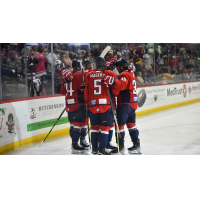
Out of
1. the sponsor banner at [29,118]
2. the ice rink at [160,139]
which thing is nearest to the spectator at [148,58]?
the ice rink at [160,139]

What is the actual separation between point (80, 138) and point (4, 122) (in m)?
1.02

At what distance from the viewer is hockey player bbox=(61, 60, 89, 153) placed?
3430 millimetres

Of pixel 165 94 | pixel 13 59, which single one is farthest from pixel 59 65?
pixel 165 94

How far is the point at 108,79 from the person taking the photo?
9.71 ft

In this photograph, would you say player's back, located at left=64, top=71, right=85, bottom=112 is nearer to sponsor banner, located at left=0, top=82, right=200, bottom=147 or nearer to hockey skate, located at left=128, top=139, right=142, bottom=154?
sponsor banner, located at left=0, top=82, right=200, bottom=147

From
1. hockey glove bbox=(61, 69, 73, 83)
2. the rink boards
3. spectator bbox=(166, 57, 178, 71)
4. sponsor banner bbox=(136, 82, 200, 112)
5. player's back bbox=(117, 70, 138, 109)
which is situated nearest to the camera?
player's back bbox=(117, 70, 138, 109)

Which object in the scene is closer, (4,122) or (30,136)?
(4,122)

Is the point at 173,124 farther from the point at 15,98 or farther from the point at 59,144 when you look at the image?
the point at 15,98

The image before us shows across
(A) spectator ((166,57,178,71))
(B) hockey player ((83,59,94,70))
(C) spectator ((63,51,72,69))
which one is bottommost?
(B) hockey player ((83,59,94,70))

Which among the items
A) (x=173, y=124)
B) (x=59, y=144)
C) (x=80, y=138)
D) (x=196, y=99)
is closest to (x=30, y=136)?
(x=59, y=144)

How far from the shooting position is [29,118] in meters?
3.96

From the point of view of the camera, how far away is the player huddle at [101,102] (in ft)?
10.1

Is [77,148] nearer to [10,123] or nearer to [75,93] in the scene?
[75,93]

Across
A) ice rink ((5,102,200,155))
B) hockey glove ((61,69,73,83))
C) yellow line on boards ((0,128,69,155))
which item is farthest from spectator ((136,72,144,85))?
A: hockey glove ((61,69,73,83))
